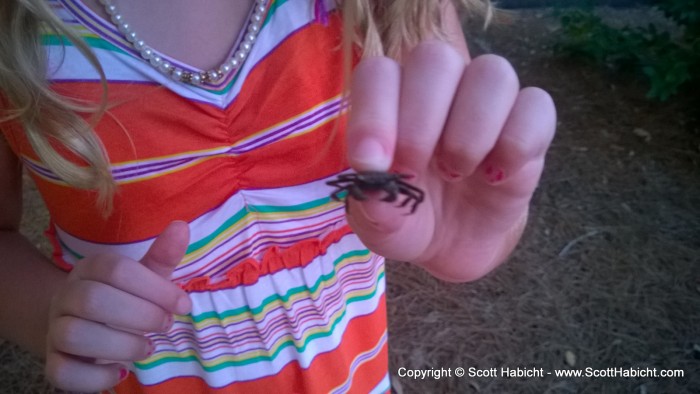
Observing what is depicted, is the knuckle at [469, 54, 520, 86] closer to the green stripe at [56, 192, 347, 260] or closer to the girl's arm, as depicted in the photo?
the green stripe at [56, 192, 347, 260]

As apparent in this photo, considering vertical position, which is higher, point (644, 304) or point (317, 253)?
point (317, 253)

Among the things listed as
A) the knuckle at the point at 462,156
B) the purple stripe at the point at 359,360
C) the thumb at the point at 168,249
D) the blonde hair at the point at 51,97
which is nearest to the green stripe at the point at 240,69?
the blonde hair at the point at 51,97

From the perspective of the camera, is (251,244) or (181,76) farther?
(251,244)

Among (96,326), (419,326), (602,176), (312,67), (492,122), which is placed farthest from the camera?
(602,176)

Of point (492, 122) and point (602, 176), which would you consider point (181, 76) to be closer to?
point (492, 122)

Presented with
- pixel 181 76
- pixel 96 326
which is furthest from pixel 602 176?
pixel 96 326

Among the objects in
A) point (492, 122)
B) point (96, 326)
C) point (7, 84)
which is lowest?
point (96, 326)
